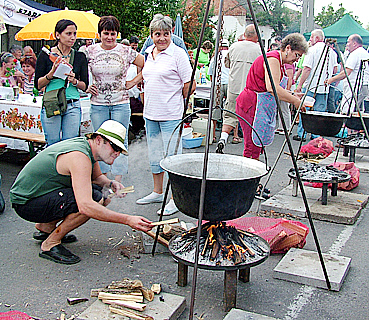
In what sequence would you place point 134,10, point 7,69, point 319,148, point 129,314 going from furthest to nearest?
point 134,10 → point 7,69 → point 319,148 → point 129,314

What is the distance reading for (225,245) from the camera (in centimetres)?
301

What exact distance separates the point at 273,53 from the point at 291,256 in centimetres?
240

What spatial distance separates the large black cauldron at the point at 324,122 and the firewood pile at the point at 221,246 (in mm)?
2921

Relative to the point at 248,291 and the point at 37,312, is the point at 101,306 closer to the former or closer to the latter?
the point at 37,312

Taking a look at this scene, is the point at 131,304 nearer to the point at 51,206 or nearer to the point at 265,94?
the point at 51,206

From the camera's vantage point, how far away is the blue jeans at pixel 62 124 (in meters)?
5.08

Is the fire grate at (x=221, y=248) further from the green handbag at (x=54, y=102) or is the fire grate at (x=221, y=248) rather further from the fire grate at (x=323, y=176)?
the green handbag at (x=54, y=102)

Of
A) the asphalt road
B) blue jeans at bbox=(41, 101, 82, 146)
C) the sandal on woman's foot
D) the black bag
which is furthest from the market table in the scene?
the sandal on woman's foot

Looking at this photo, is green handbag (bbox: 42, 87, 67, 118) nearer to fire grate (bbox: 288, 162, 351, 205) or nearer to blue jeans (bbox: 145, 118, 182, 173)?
blue jeans (bbox: 145, 118, 182, 173)

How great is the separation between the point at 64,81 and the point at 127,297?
316cm

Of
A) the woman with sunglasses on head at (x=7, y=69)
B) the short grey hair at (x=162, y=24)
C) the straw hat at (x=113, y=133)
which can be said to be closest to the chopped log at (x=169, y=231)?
the straw hat at (x=113, y=133)

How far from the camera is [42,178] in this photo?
354cm

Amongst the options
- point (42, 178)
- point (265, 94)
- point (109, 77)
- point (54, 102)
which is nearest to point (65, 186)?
point (42, 178)

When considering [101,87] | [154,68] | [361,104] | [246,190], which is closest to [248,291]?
[246,190]
